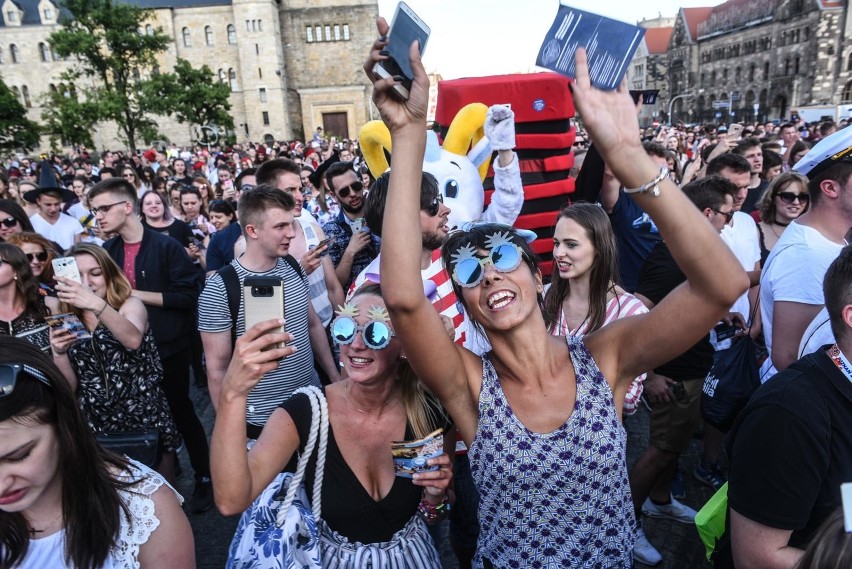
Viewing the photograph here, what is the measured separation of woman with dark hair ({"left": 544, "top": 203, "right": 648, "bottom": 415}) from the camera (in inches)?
109

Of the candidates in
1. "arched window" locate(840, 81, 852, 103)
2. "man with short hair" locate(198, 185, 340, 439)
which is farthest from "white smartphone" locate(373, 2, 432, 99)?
"arched window" locate(840, 81, 852, 103)

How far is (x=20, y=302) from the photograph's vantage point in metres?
2.95

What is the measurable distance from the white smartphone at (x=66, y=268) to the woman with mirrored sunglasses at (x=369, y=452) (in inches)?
67.4

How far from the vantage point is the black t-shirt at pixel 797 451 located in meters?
1.38

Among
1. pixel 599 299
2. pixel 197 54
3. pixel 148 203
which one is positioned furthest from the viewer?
pixel 197 54

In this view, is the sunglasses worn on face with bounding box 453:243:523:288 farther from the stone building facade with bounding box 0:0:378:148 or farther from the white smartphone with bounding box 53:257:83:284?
the stone building facade with bounding box 0:0:378:148

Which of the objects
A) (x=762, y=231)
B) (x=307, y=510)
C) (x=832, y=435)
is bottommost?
(x=307, y=510)

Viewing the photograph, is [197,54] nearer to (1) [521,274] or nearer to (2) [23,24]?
(2) [23,24]

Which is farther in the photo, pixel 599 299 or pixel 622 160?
Result: pixel 599 299

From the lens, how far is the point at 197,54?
164 ft

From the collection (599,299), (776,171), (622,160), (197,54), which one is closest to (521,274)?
(622,160)

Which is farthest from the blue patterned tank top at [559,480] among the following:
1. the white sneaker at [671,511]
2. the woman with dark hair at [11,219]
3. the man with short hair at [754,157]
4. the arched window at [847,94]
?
the arched window at [847,94]

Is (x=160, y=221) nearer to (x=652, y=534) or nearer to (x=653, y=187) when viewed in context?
(x=652, y=534)

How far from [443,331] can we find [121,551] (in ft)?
3.45
